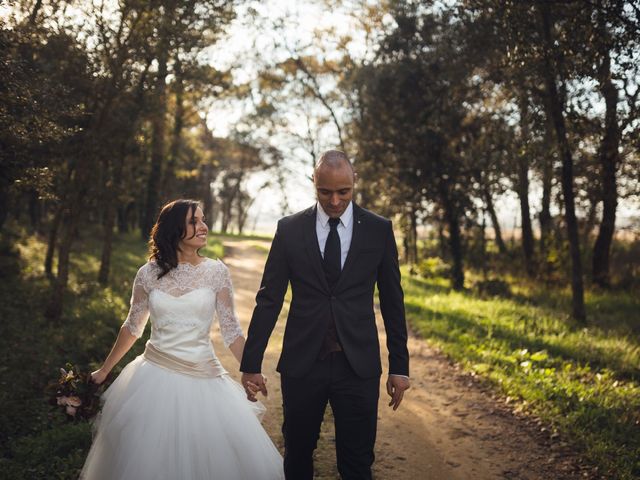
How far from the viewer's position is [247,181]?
60.9 m

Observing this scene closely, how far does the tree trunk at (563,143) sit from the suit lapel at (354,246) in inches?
266

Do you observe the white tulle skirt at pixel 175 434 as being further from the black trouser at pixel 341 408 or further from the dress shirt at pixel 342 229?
the dress shirt at pixel 342 229

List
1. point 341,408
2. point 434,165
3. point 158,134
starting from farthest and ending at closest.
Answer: point 158,134, point 434,165, point 341,408

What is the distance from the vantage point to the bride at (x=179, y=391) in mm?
3498

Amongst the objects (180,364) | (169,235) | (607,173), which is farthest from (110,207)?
(607,173)

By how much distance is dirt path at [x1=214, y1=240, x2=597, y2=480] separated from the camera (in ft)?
16.6

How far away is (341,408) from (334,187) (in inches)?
58.7

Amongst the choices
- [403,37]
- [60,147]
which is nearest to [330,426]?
[60,147]

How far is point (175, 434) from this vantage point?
3580 mm

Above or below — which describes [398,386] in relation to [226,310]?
below

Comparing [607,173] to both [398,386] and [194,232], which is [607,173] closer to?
[398,386]

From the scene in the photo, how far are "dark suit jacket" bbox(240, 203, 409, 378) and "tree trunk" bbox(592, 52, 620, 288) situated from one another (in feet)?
20.0

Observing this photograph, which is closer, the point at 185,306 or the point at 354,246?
the point at 354,246

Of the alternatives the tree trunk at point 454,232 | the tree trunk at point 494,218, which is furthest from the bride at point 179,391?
the tree trunk at point 494,218
